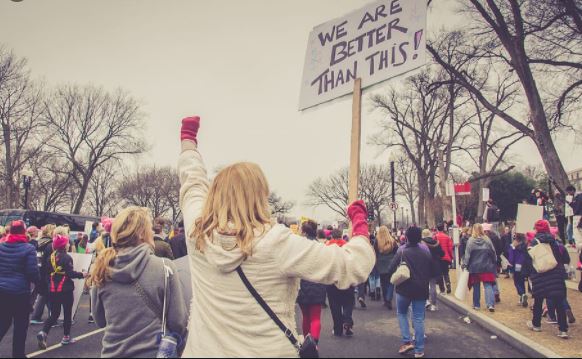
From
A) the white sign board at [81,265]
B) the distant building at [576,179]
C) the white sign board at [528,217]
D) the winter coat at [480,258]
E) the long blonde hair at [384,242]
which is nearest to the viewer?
the white sign board at [81,265]

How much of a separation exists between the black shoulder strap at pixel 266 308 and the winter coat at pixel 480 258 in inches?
353

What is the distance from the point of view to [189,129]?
2480mm

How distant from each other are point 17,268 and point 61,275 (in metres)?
1.60

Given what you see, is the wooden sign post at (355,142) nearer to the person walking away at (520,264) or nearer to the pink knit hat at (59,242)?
the pink knit hat at (59,242)

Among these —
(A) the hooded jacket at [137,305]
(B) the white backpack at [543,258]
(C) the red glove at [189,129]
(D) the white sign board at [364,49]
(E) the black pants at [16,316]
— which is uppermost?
(D) the white sign board at [364,49]

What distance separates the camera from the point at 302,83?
11.4 feet

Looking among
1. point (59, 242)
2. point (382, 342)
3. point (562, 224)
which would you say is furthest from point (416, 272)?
point (562, 224)

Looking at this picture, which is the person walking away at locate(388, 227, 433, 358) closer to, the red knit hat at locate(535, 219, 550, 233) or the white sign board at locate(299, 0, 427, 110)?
the red knit hat at locate(535, 219, 550, 233)

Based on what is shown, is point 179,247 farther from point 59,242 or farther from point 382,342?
point 382,342

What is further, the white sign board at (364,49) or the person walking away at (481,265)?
the person walking away at (481,265)

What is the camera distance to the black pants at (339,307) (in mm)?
7594

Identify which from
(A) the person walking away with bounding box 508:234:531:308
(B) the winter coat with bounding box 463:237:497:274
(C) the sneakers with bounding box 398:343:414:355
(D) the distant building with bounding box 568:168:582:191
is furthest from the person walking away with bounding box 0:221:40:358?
(D) the distant building with bounding box 568:168:582:191

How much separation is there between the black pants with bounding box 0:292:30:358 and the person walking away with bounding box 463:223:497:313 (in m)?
8.30

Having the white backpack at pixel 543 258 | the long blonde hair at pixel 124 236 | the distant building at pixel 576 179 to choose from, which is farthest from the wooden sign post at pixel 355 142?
the distant building at pixel 576 179
